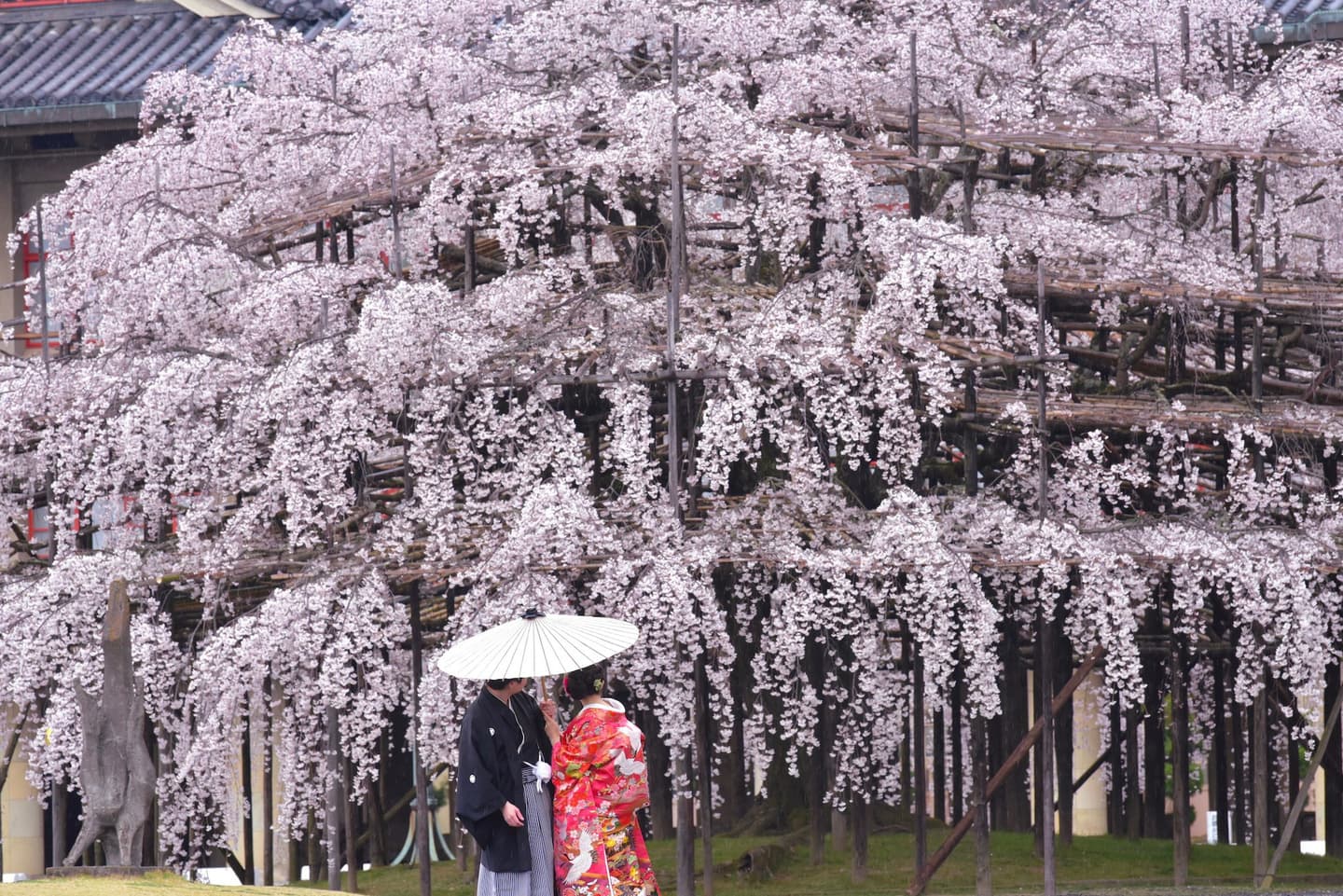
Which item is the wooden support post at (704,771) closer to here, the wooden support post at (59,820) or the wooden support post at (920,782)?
the wooden support post at (920,782)

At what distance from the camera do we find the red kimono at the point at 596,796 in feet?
29.7

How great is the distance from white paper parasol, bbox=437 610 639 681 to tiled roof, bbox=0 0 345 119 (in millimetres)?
12384

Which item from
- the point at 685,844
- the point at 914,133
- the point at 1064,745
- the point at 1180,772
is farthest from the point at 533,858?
the point at 1064,745

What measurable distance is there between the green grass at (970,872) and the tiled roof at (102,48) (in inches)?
349

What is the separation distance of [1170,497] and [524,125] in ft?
18.4

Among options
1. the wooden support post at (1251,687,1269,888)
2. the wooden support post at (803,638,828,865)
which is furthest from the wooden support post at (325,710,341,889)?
the wooden support post at (1251,687,1269,888)

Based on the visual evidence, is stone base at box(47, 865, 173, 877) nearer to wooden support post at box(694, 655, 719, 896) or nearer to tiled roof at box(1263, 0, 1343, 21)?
wooden support post at box(694, 655, 719, 896)

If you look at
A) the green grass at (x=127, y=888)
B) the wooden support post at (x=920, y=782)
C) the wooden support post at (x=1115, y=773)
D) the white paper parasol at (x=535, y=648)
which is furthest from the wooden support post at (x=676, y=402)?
the wooden support post at (x=1115, y=773)

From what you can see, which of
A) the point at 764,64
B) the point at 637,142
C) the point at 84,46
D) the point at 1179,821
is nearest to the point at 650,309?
the point at 637,142

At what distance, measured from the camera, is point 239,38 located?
17.4 m

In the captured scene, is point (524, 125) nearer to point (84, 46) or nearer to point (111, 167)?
point (111, 167)

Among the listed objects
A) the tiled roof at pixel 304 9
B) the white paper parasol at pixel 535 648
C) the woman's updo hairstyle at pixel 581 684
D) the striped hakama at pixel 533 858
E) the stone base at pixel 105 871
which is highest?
the tiled roof at pixel 304 9

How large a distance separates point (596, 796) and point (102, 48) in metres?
14.8

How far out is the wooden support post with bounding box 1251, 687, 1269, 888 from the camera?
13516 mm
